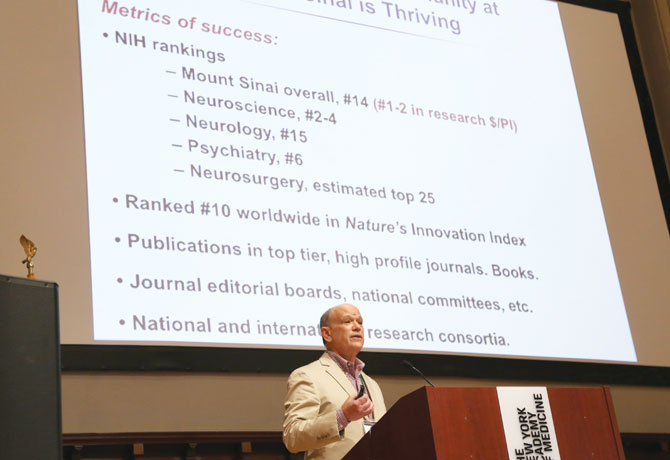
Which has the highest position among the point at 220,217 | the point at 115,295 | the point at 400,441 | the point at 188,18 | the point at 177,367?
the point at 188,18

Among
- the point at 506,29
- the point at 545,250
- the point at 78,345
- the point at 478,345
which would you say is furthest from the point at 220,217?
the point at 506,29

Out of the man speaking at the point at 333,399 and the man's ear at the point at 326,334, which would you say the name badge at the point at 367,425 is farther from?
the man's ear at the point at 326,334

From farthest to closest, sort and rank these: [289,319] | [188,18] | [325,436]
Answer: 1. [188,18]
2. [289,319]
3. [325,436]

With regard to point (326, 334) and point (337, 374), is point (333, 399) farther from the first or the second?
point (326, 334)

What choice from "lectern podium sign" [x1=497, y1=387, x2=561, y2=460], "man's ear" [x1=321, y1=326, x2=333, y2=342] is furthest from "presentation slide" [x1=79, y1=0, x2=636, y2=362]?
"lectern podium sign" [x1=497, y1=387, x2=561, y2=460]

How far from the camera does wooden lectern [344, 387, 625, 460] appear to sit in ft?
8.62

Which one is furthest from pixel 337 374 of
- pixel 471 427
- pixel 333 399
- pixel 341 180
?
pixel 341 180

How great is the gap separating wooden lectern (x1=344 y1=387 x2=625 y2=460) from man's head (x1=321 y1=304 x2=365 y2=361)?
61cm

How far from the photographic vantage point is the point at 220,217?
4.45m

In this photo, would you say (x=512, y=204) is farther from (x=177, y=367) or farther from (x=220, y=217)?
(x=177, y=367)

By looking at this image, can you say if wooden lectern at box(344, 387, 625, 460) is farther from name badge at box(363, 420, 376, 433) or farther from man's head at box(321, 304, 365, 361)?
man's head at box(321, 304, 365, 361)

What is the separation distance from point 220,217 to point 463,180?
4.97 ft

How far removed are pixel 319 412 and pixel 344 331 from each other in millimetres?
333

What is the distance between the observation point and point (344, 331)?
355 cm
